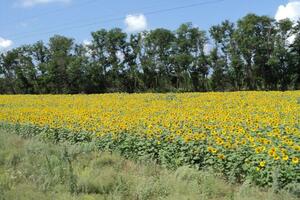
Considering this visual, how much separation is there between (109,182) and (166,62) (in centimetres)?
5077

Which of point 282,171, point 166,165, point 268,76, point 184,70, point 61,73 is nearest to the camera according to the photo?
point 282,171

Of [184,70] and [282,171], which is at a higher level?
[184,70]

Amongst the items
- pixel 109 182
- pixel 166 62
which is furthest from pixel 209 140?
pixel 166 62

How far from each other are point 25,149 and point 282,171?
591 cm

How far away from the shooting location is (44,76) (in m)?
61.3

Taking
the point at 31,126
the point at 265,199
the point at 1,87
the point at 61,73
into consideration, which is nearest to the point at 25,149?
the point at 31,126

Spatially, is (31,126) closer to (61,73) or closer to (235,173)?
(235,173)

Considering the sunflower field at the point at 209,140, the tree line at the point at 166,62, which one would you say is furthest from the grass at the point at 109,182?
the tree line at the point at 166,62

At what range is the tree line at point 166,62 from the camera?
4919 cm

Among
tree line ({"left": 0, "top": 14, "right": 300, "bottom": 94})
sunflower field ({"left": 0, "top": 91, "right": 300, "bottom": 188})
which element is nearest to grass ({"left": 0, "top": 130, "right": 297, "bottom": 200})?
sunflower field ({"left": 0, "top": 91, "right": 300, "bottom": 188})

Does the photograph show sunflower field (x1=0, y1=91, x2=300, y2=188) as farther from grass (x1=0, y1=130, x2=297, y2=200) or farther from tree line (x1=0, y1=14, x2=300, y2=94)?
tree line (x1=0, y1=14, x2=300, y2=94)

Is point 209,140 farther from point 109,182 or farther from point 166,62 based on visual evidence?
point 166,62

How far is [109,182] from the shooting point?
6793 mm

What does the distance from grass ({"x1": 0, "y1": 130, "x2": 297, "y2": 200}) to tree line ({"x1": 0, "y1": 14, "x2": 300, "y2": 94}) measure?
135ft
